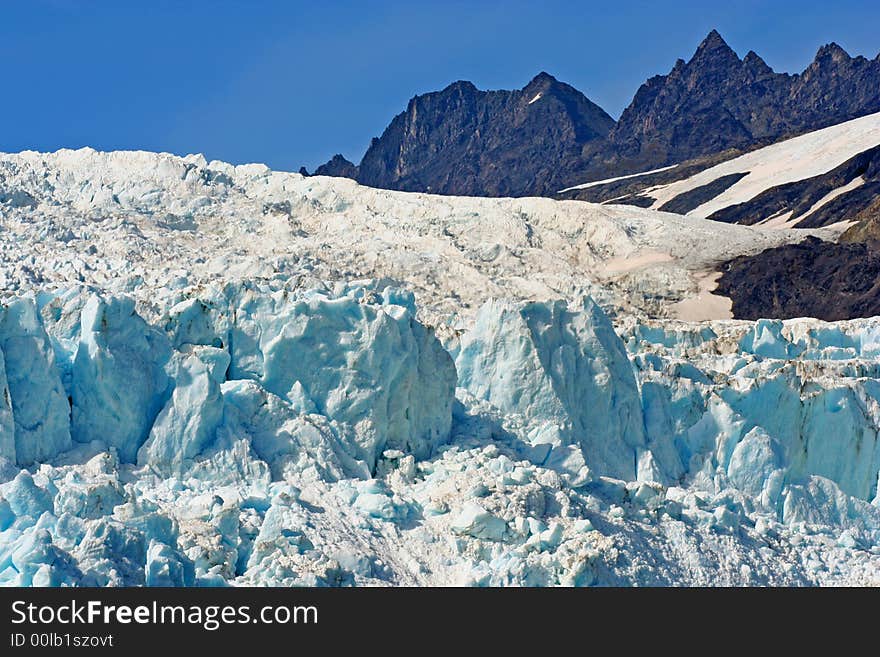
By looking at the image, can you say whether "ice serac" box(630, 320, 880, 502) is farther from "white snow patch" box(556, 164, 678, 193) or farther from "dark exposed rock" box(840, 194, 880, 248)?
"white snow patch" box(556, 164, 678, 193)

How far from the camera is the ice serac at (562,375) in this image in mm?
30688

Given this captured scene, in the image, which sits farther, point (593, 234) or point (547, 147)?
point (547, 147)

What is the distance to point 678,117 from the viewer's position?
191 metres

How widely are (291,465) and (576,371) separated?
9.31 m

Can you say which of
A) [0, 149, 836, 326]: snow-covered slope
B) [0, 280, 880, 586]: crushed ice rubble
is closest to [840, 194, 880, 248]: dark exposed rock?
[0, 149, 836, 326]: snow-covered slope

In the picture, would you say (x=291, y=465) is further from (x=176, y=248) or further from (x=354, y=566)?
(x=176, y=248)

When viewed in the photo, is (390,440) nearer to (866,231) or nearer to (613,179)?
(866,231)

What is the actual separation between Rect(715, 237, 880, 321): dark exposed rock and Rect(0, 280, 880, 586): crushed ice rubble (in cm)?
2998

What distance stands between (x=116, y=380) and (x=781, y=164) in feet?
366

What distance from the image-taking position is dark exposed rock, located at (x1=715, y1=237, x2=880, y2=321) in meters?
64.6

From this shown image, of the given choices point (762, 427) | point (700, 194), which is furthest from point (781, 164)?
point (762, 427)
